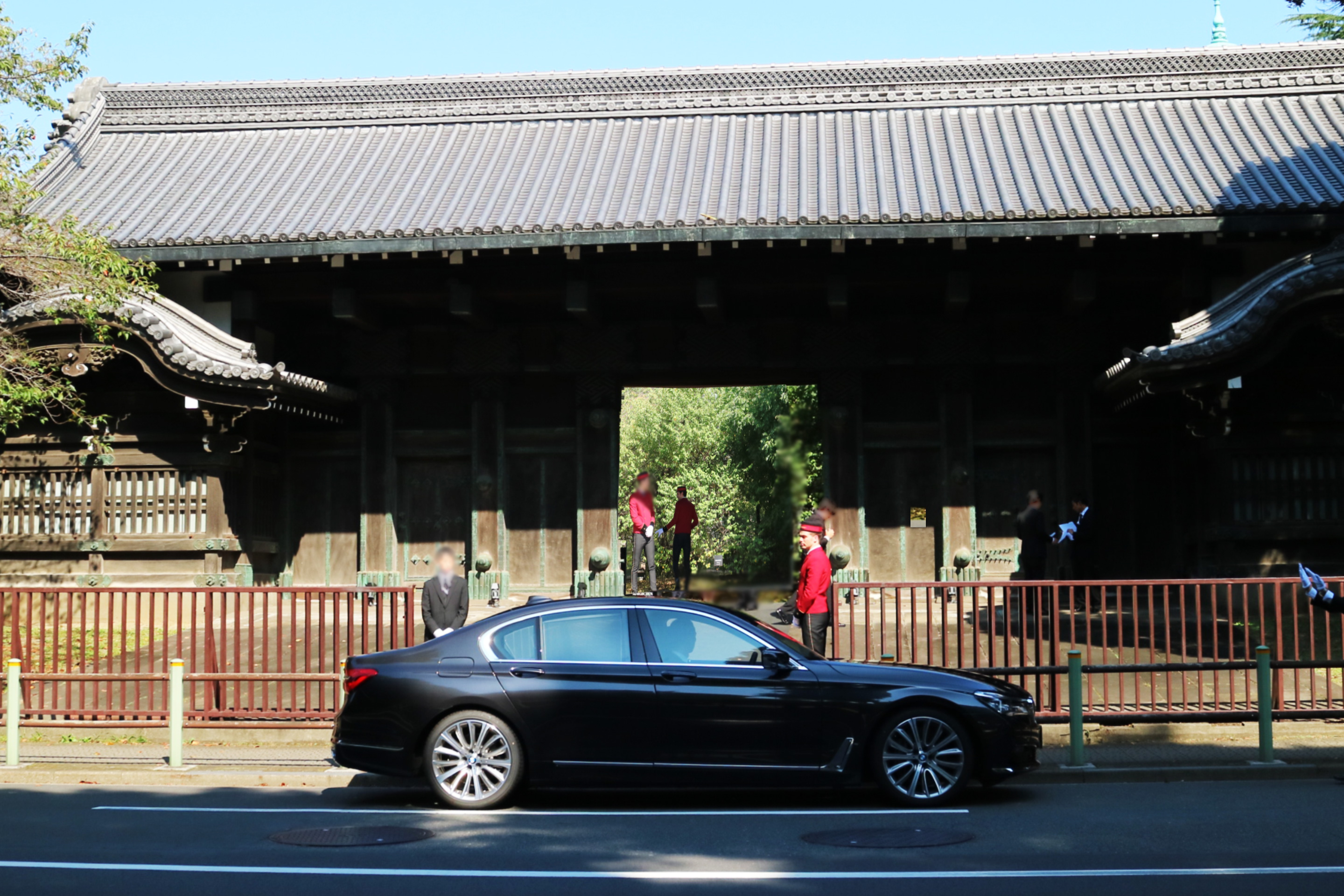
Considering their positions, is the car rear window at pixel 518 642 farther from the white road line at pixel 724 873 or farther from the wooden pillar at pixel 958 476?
the wooden pillar at pixel 958 476

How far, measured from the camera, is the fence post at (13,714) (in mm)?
11188

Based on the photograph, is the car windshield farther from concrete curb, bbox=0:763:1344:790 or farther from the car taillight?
the car taillight

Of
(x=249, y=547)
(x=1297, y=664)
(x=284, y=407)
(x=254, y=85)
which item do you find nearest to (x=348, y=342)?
(x=284, y=407)

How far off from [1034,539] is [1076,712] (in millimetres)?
6297

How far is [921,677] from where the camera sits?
9.39 m

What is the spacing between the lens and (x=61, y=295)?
16234 millimetres

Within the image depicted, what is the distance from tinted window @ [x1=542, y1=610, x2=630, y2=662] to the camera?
9.56m

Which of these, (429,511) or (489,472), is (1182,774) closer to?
(489,472)

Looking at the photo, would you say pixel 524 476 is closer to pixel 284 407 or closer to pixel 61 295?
pixel 284 407

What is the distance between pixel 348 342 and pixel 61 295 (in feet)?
14.6

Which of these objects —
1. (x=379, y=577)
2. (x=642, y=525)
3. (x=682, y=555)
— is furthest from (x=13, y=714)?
(x=682, y=555)

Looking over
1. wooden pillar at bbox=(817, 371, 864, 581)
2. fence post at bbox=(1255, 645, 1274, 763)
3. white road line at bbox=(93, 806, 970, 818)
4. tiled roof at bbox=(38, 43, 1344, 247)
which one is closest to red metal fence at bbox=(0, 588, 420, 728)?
white road line at bbox=(93, 806, 970, 818)

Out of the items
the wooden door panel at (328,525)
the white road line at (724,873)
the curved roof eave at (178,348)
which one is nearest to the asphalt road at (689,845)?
the white road line at (724,873)

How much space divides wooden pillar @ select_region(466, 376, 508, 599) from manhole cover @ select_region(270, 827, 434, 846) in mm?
10894
